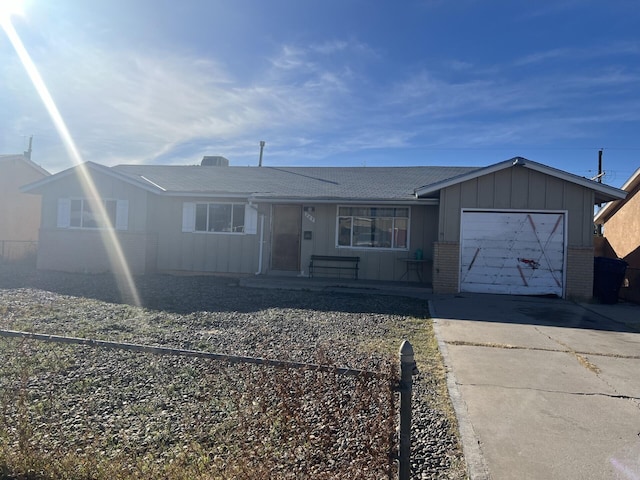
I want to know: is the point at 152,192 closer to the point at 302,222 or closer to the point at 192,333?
the point at 302,222

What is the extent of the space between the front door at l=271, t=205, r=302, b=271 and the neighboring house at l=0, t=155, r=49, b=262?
12044mm

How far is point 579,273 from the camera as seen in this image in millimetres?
10898

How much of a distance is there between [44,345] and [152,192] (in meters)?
8.59

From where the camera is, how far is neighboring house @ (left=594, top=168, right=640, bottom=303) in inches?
457

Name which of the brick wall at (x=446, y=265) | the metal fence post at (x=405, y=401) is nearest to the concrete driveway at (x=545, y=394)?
the metal fence post at (x=405, y=401)

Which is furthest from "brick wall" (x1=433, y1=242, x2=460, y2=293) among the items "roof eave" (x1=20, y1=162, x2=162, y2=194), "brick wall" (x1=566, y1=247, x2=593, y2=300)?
"roof eave" (x1=20, y1=162, x2=162, y2=194)

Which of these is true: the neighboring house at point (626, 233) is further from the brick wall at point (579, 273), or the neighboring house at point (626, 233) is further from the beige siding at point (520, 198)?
the beige siding at point (520, 198)

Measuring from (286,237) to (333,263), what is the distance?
1726 mm

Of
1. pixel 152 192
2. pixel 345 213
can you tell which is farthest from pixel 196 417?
pixel 152 192

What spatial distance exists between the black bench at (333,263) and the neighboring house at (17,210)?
1329cm

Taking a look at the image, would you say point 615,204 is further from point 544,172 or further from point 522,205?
point 522,205

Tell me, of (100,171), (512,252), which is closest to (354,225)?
(512,252)

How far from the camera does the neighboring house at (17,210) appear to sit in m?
19.3

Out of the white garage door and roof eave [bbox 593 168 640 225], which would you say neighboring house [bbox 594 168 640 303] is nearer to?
roof eave [bbox 593 168 640 225]
